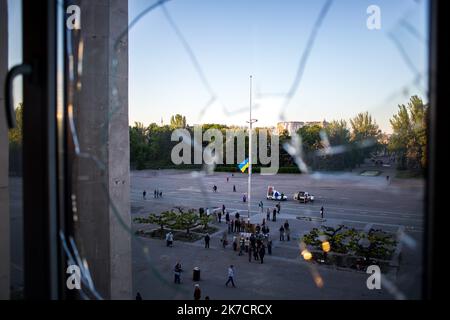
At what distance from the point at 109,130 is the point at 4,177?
1124mm

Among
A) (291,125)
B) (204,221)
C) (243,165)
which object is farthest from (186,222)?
(291,125)

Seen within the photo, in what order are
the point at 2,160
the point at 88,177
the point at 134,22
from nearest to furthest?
the point at 134,22 < the point at 88,177 < the point at 2,160

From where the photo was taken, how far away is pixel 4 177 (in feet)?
9.53

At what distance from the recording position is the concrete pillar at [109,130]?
2871 millimetres

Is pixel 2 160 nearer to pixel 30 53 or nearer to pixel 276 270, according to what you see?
pixel 30 53

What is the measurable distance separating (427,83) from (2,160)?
325cm

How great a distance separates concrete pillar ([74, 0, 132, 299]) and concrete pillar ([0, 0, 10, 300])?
1.77 ft

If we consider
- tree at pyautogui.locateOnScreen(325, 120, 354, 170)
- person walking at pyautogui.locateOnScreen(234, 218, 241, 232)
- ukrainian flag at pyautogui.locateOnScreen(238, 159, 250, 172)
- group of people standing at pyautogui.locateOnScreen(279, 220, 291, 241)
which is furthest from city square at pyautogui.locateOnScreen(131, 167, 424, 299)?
ukrainian flag at pyautogui.locateOnScreen(238, 159, 250, 172)

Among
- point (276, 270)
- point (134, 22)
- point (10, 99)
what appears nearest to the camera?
point (10, 99)

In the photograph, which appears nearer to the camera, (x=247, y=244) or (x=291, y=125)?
(x=291, y=125)

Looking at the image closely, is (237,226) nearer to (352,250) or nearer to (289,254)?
(289,254)
